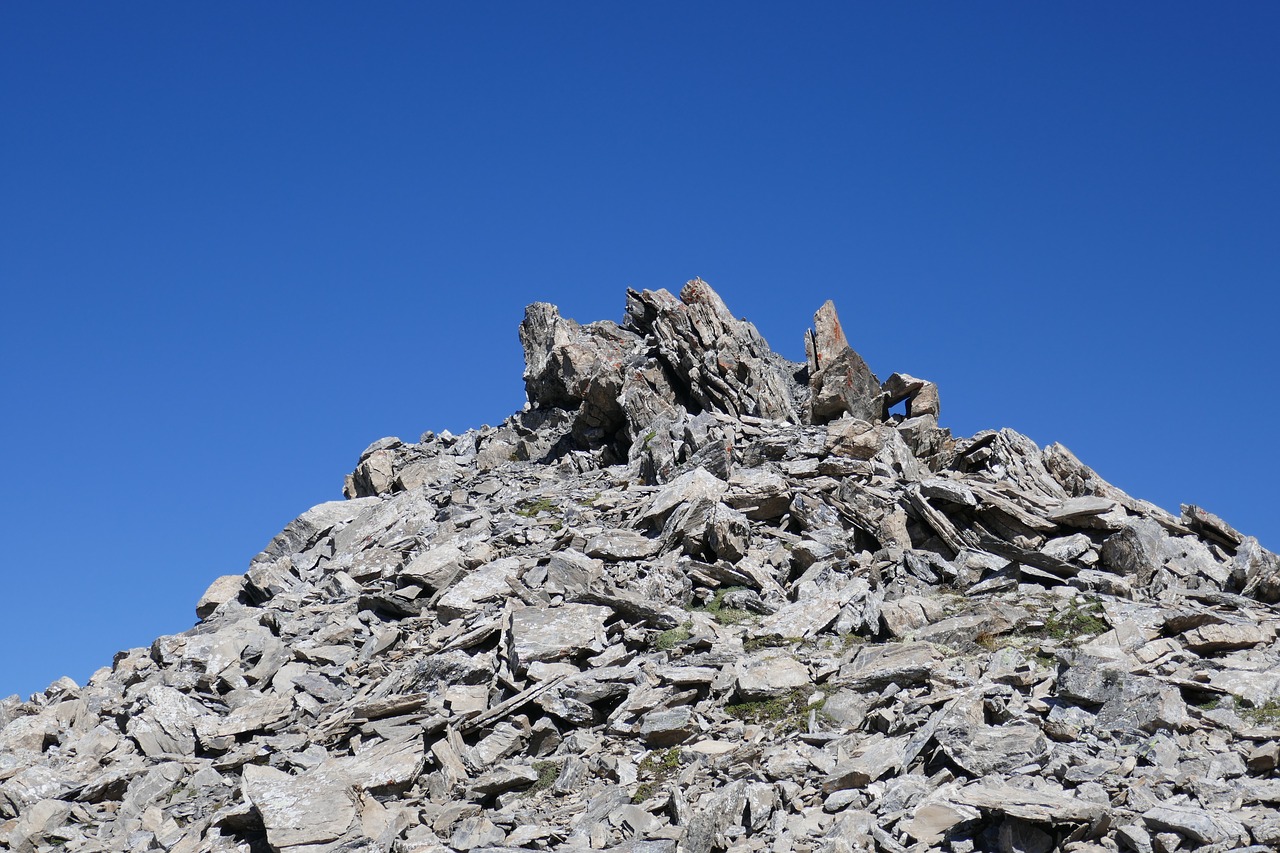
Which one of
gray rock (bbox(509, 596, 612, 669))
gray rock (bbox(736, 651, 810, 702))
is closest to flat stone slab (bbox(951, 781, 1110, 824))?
gray rock (bbox(736, 651, 810, 702))

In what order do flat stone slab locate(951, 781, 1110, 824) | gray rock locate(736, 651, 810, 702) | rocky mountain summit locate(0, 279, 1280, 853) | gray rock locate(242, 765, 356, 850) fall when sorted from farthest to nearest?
gray rock locate(736, 651, 810, 702) → gray rock locate(242, 765, 356, 850) → rocky mountain summit locate(0, 279, 1280, 853) → flat stone slab locate(951, 781, 1110, 824)

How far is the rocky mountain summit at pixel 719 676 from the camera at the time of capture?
55.7 ft

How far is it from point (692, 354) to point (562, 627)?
68.5 ft

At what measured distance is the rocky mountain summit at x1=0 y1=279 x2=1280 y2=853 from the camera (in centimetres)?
1698

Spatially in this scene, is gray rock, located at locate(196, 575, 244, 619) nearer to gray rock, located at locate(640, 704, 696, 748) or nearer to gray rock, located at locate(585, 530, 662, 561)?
gray rock, located at locate(585, 530, 662, 561)

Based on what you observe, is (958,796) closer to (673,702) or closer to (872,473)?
(673,702)

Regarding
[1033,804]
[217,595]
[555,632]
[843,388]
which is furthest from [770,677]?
[217,595]

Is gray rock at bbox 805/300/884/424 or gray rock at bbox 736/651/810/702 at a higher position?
gray rock at bbox 805/300/884/424

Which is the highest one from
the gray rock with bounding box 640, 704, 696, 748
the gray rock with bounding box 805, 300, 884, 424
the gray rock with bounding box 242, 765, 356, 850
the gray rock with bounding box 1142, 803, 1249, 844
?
the gray rock with bounding box 805, 300, 884, 424

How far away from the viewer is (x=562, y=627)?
24.7m

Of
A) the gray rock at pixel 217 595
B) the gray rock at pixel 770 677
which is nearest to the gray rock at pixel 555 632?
the gray rock at pixel 770 677

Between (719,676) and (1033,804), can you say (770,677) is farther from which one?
(1033,804)

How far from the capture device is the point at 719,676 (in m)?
21.9

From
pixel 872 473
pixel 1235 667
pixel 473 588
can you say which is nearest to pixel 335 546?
pixel 473 588
